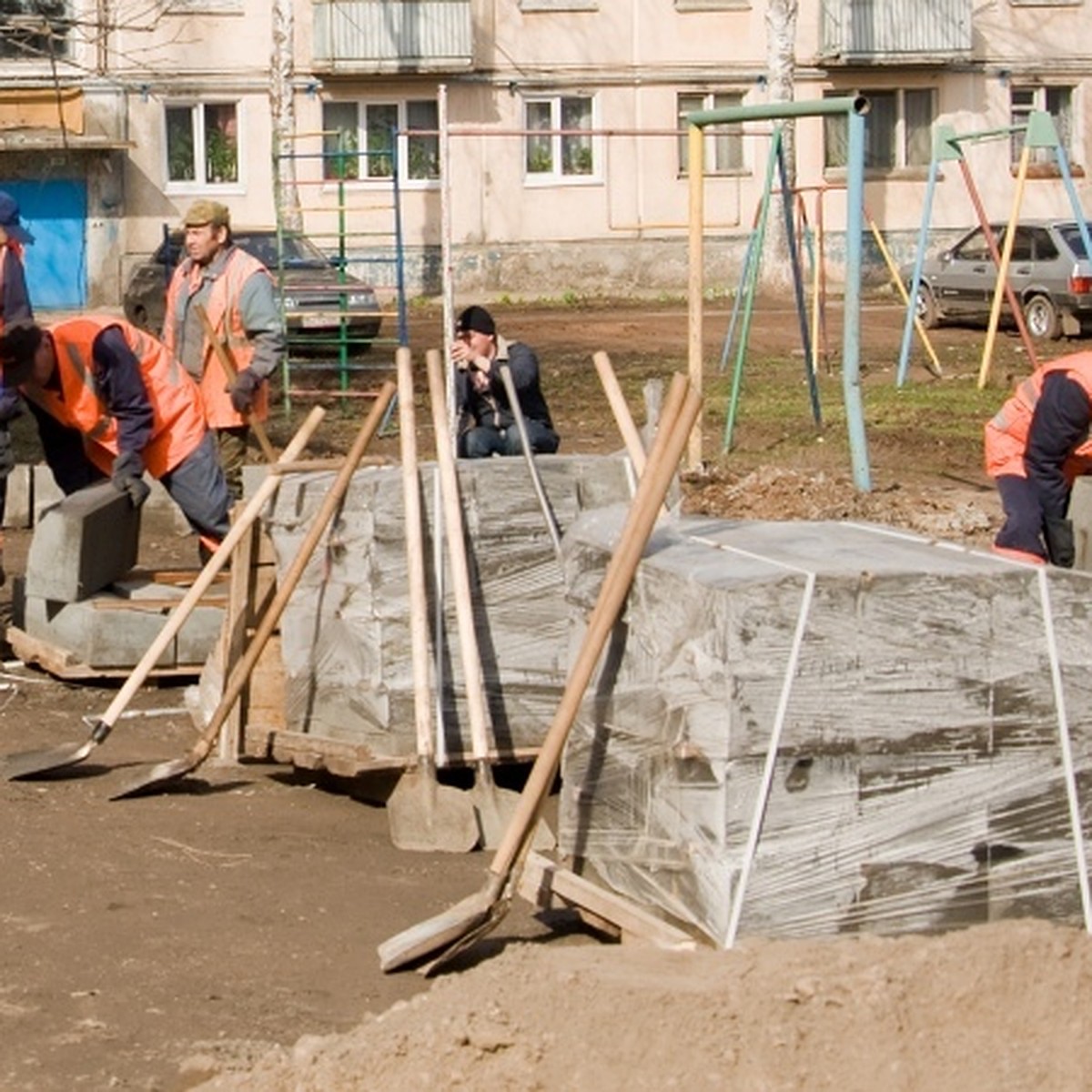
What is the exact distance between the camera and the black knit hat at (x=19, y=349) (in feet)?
28.9

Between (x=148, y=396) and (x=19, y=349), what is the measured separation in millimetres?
519

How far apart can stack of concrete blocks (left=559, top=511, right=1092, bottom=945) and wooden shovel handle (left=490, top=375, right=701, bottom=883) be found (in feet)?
0.25

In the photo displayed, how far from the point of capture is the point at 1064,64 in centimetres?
3566

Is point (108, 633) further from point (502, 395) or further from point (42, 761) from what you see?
point (502, 395)

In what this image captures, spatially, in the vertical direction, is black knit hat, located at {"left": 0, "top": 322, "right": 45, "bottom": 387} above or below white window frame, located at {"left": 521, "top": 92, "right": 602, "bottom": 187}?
below

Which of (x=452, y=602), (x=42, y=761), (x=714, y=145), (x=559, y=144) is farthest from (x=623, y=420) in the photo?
(x=714, y=145)

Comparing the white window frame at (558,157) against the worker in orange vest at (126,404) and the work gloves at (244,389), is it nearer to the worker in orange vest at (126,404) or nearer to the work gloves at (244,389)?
the work gloves at (244,389)

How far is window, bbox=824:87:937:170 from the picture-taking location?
116 ft

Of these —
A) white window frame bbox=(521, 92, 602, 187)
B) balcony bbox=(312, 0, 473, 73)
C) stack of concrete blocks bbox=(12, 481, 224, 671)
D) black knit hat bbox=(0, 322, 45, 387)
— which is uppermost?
balcony bbox=(312, 0, 473, 73)

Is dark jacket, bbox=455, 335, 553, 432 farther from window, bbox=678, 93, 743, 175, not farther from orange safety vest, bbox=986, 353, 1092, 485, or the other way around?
window, bbox=678, 93, 743, 175

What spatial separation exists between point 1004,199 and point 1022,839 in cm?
3108

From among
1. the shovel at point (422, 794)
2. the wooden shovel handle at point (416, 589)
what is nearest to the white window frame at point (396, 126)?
the wooden shovel handle at point (416, 589)

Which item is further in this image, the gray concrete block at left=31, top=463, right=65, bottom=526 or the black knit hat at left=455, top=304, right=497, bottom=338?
the gray concrete block at left=31, top=463, right=65, bottom=526

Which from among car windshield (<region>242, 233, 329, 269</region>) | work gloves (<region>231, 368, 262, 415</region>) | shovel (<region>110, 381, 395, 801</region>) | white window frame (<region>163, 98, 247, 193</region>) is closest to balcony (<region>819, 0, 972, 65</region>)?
→ white window frame (<region>163, 98, 247, 193</region>)
